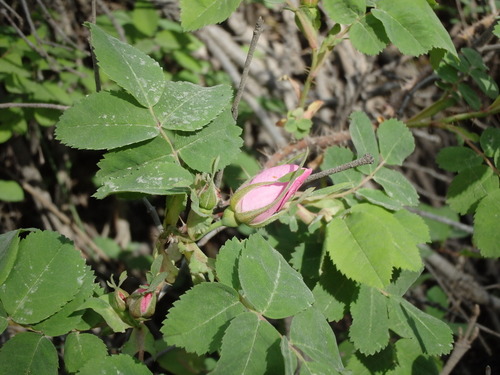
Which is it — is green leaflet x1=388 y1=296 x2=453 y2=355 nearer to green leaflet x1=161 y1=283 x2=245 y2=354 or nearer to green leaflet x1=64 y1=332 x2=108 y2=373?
green leaflet x1=161 y1=283 x2=245 y2=354

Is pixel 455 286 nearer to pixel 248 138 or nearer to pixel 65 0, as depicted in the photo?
pixel 248 138

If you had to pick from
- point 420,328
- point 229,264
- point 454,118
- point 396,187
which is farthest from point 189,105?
point 454,118

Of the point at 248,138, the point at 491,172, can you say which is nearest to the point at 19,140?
the point at 248,138

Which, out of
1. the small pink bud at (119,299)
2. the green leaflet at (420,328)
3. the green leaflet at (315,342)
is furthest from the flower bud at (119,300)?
the green leaflet at (420,328)

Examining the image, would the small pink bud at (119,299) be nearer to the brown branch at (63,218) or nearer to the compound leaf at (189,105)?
the compound leaf at (189,105)

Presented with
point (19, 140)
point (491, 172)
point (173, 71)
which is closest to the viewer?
point (491, 172)

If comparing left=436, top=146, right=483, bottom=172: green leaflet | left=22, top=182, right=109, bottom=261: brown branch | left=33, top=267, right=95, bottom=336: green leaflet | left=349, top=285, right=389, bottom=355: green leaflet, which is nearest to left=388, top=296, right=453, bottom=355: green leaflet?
left=349, top=285, right=389, bottom=355: green leaflet
